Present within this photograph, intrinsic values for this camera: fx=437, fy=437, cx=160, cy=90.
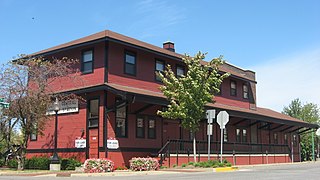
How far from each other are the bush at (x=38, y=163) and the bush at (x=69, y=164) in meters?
1.16

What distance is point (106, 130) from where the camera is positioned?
2384 cm

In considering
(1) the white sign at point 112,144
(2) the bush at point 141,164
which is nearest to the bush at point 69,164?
(1) the white sign at point 112,144

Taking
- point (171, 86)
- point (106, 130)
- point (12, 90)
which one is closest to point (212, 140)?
point (171, 86)

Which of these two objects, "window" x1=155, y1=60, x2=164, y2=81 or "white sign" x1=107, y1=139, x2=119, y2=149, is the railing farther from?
"window" x1=155, y1=60, x2=164, y2=81

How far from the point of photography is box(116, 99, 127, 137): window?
81.6ft

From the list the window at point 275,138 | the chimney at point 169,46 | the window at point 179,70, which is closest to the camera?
the window at point 179,70

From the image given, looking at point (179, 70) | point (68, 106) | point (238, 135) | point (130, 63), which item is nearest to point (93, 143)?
point (68, 106)

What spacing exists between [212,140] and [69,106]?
37.7 feet

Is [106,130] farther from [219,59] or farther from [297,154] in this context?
[297,154]

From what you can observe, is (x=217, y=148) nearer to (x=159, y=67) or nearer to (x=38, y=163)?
(x=159, y=67)

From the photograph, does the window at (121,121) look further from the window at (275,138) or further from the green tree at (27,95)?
the window at (275,138)

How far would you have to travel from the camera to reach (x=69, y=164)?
2384 centimetres

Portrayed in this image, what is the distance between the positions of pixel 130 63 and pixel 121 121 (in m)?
3.82

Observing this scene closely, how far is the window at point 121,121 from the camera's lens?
24.9 metres
